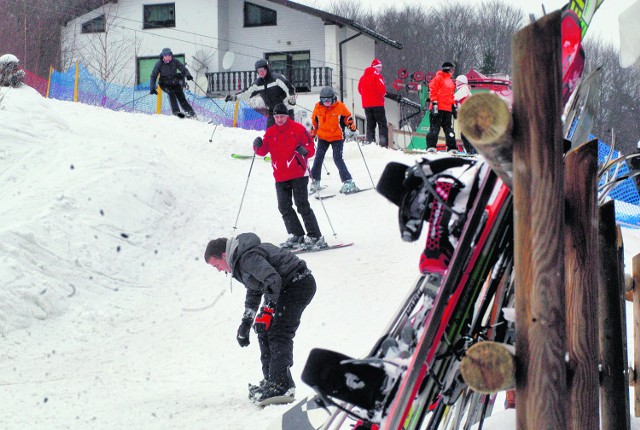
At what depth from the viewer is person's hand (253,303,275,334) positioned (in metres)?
5.79

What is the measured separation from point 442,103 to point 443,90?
0.23 meters

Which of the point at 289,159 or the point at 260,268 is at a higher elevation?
the point at 289,159

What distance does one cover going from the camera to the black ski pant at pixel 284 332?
19.5ft

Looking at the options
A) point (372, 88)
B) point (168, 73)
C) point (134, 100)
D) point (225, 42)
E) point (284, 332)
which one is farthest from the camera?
point (225, 42)

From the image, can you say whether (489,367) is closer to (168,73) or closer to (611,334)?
(611,334)

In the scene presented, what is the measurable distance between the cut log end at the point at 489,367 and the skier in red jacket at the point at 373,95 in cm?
1306

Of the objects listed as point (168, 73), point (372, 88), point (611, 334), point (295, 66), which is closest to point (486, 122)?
point (611, 334)

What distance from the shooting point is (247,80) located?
32.7 m

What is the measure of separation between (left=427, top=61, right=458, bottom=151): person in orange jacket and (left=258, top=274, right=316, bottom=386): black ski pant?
9.71 m

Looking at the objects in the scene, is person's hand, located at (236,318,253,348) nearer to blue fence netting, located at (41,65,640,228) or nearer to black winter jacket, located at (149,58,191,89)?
black winter jacket, located at (149,58,191,89)

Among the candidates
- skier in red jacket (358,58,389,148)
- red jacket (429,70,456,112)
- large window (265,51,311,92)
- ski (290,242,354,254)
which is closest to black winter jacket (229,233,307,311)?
ski (290,242,354,254)

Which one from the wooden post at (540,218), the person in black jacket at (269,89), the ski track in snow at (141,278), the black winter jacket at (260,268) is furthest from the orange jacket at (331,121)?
the wooden post at (540,218)

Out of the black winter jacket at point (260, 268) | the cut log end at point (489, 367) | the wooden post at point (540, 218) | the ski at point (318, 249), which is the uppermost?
the wooden post at point (540, 218)

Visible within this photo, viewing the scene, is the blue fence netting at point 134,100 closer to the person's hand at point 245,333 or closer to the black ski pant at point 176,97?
the black ski pant at point 176,97
